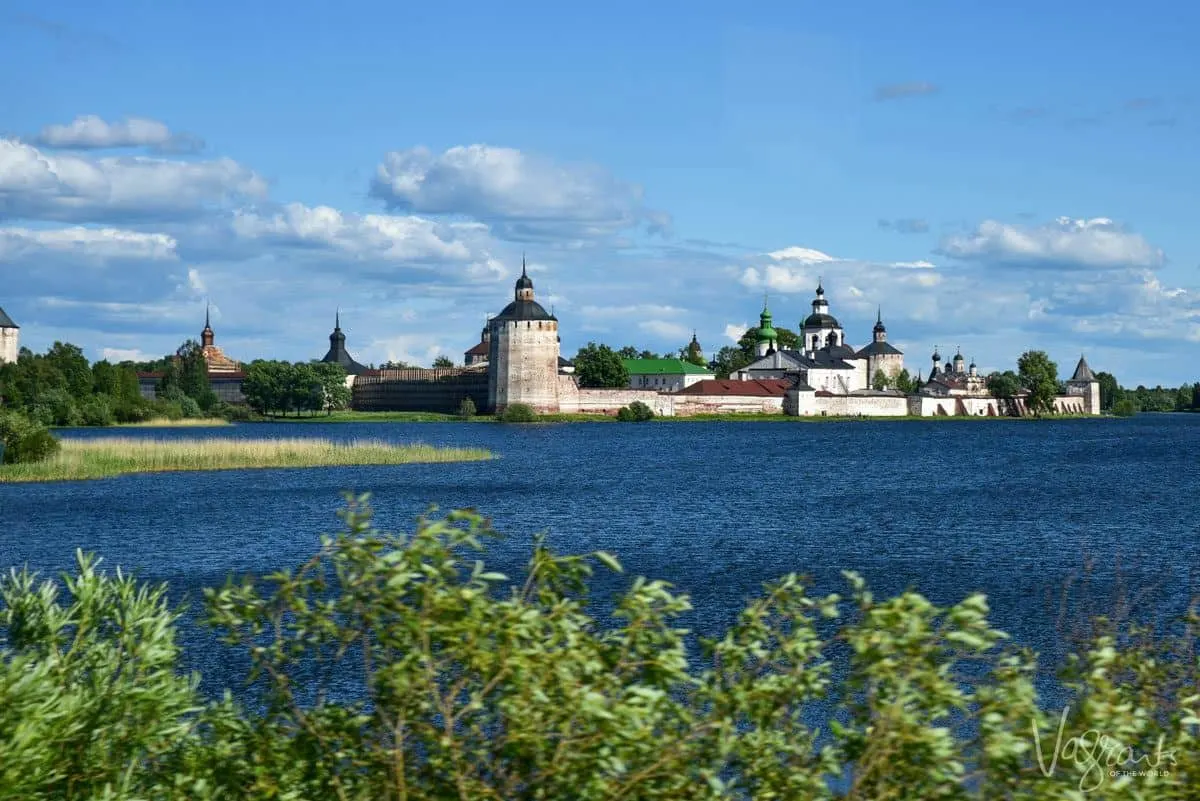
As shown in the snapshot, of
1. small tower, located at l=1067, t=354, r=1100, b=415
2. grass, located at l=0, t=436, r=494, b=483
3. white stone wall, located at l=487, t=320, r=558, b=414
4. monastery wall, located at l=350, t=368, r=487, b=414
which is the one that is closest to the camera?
grass, located at l=0, t=436, r=494, b=483

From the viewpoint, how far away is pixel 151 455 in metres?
37.2

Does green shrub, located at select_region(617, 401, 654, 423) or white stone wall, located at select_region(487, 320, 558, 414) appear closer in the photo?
white stone wall, located at select_region(487, 320, 558, 414)

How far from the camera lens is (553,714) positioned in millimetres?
5141

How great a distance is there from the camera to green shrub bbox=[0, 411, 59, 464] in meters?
36.0

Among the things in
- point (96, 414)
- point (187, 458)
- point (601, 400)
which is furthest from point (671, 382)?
point (187, 458)

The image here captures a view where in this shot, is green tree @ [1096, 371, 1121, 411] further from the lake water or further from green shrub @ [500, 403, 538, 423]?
the lake water

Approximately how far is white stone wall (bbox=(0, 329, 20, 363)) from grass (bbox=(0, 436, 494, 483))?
66.9 metres

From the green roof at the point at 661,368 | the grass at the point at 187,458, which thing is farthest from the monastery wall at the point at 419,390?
the grass at the point at 187,458

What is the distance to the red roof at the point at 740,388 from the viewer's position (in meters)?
104

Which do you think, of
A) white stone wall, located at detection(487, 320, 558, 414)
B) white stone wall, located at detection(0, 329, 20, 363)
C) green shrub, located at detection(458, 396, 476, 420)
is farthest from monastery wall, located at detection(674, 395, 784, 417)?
white stone wall, located at detection(0, 329, 20, 363)

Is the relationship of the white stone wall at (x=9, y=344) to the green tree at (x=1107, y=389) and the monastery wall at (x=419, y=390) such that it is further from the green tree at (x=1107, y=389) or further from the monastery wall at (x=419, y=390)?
the green tree at (x=1107, y=389)

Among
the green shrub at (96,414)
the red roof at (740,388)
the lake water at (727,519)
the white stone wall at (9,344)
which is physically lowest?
the lake water at (727,519)

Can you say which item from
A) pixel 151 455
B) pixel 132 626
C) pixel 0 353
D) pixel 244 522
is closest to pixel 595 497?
pixel 244 522

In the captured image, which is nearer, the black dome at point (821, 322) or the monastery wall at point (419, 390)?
the monastery wall at point (419, 390)
